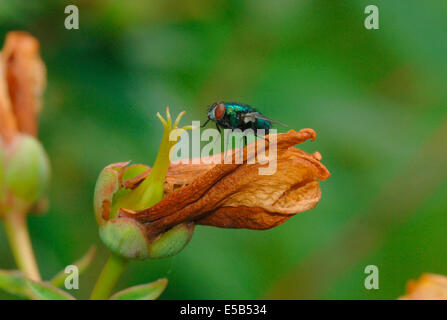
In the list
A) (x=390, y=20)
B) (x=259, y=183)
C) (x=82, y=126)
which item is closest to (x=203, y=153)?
(x=259, y=183)

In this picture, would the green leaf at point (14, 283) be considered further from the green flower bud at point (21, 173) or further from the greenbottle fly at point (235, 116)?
the greenbottle fly at point (235, 116)

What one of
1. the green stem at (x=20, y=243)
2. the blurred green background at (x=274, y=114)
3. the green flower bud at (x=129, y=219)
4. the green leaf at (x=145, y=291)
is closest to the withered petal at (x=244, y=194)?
the green flower bud at (x=129, y=219)

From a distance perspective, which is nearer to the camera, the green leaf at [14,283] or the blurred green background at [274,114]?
the green leaf at [14,283]

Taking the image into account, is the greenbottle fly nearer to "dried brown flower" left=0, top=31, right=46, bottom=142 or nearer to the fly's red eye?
the fly's red eye

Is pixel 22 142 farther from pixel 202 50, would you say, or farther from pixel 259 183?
pixel 202 50

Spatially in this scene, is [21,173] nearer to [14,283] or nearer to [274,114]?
[14,283]
